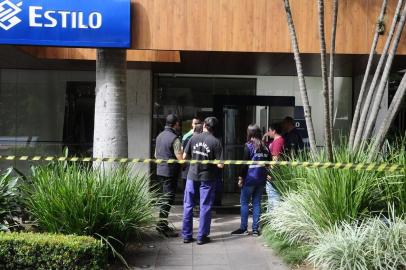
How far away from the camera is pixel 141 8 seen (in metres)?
7.68

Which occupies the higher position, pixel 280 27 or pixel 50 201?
pixel 280 27

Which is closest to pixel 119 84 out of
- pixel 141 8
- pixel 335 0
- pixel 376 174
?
pixel 141 8

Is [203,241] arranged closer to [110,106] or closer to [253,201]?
[253,201]

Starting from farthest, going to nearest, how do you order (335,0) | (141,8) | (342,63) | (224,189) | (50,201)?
(224,189) → (342,63) → (141,8) → (335,0) → (50,201)

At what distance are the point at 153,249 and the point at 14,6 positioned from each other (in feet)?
12.8

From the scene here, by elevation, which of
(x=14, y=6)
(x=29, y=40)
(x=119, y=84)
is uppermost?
(x=14, y=6)

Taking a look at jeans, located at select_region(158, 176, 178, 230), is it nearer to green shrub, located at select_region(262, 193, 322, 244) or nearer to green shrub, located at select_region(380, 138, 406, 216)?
green shrub, located at select_region(262, 193, 322, 244)

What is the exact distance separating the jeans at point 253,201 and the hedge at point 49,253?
3006 millimetres

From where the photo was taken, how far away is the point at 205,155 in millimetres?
7488

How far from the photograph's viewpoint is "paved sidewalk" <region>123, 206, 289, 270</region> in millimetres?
6348

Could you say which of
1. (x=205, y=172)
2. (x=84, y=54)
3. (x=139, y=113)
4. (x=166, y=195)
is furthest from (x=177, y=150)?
(x=139, y=113)

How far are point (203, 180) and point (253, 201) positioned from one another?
110 centimetres

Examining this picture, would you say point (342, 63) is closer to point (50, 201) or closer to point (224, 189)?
point (224, 189)

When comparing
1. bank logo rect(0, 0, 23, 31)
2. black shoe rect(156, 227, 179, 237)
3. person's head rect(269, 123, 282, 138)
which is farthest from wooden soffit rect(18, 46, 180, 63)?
black shoe rect(156, 227, 179, 237)
